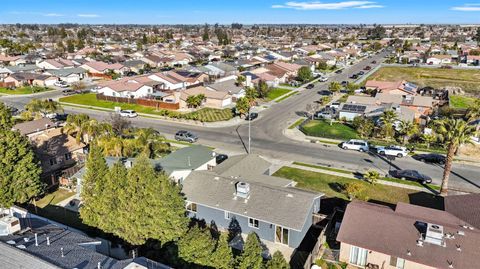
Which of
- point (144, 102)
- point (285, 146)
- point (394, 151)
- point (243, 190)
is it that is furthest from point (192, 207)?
point (144, 102)

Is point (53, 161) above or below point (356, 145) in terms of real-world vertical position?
above

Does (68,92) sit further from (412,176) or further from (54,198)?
(412,176)

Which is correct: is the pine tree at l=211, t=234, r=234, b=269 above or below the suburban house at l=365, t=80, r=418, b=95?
below

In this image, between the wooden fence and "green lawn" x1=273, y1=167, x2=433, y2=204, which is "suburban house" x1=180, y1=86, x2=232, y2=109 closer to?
the wooden fence

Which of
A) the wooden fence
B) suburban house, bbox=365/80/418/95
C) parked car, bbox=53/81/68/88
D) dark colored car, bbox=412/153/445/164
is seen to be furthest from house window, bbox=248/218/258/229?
parked car, bbox=53/81/68/88

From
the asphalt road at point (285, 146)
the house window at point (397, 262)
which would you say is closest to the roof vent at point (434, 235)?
the house window at point (397, 262)

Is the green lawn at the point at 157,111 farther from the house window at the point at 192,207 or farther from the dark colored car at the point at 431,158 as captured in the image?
the house window at the point at 192,207

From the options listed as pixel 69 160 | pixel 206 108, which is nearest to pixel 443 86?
pixel 206 108
